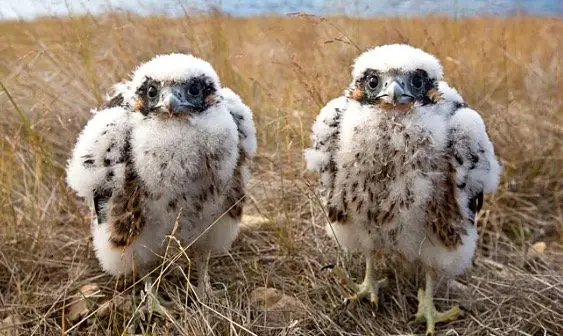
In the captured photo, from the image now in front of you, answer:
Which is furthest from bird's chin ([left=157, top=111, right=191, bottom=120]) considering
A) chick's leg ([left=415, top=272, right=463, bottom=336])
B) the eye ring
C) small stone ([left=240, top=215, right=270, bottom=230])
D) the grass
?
chick's leg ([left=415, top=272, right=463, bottom=336])

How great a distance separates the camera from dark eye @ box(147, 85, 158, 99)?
2.71 m

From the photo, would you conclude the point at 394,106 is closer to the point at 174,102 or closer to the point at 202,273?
the point at 174,102

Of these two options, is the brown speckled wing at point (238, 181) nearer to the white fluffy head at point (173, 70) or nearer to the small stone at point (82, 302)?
the white fluffy head at point (173, 70)

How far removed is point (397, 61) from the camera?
273 centimetres

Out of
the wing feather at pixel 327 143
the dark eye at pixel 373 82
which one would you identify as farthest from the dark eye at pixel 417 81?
the wing feather at pixel 327 143

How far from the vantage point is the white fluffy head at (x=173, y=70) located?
2689mm

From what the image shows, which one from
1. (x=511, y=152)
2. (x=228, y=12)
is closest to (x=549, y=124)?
(x=511, y=152)

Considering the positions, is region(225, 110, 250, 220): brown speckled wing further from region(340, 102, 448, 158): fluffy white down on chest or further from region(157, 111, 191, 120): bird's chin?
region(340, 102, 448, 158): fluffy white down on chest

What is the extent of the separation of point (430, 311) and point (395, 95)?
1.06 metres

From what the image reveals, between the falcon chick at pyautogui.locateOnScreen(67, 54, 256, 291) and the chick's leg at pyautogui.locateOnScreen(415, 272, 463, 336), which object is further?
the chick's leg at pyautogui.locateOnScreen(415, 272, 463, 336)

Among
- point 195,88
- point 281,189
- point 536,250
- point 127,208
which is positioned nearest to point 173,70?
point 195,88

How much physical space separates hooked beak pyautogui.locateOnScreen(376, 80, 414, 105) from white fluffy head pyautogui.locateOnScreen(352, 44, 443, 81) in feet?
0.29

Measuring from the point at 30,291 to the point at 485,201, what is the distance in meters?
2.60

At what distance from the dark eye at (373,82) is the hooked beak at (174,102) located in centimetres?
73
